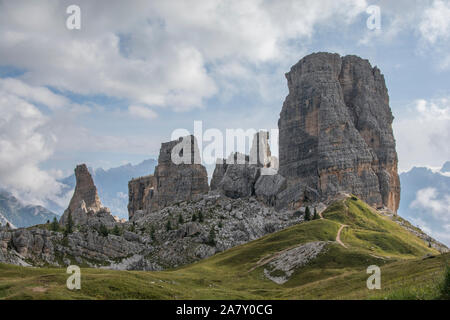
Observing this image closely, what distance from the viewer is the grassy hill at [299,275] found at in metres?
40.3

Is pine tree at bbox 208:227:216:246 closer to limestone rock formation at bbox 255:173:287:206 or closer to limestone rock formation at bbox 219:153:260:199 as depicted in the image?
limestone rock formation at bbox 255:173:287:206

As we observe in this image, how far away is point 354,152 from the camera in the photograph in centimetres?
16875

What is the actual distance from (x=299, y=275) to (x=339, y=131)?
107 m

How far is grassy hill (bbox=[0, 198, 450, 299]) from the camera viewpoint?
4028 cm

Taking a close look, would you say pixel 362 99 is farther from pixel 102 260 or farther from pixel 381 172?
pixel 102 260

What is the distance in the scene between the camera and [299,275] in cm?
7375

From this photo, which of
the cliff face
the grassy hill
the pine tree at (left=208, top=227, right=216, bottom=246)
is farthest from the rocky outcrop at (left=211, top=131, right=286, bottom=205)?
the pine tree at (left=208, top=227, right=216, bottom=246)

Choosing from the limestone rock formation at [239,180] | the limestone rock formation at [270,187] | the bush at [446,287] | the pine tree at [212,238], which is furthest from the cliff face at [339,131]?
the bush at [446,287]

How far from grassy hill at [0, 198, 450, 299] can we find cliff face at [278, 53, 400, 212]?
24.7 metres
